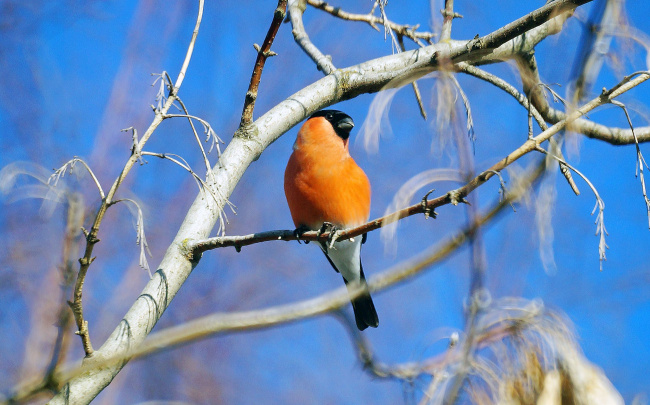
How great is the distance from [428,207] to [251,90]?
3.42 ft

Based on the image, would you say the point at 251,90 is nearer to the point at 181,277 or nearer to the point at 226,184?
the point at 226,184

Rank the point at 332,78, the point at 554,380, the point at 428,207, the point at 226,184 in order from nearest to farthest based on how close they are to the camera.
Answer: the point at 554,380 < the point at 428,207 < the point at 226,184 < the point at 332,78

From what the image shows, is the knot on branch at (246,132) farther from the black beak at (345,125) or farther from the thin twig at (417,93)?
the black beak at (345,125)

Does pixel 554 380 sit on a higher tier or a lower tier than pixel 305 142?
lower

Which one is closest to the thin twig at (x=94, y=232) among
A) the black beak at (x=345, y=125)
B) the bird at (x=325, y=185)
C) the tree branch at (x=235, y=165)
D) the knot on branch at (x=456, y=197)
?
the tree branch at (x=235, y=165)

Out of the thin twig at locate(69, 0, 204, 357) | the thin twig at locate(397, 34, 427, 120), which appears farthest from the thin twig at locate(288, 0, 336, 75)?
the thin twig at locate(69, 0, 204, 357)

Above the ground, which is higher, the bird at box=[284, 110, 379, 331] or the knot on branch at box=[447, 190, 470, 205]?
the bird at box=[284, 110, 379, 331]

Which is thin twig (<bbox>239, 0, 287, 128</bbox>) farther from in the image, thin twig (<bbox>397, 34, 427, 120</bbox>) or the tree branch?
thin twig (<bbox>397, 34, 427, 120</bbox>)

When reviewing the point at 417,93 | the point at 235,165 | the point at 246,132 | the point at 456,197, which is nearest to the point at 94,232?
the point at 456,197

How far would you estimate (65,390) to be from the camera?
1379mm

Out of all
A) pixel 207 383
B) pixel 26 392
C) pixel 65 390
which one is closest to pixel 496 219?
pixel 26 392

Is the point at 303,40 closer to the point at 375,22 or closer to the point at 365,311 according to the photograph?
the point at 375,22

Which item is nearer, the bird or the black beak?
the bird

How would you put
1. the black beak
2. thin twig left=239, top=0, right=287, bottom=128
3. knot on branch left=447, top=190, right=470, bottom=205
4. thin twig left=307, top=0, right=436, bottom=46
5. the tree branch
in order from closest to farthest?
1. knot on branch left=447, top=190, right=470, bottom=205
2. the tree branch
3. thin twig left=239, top=0, right=287, bottom=128
4. thin twig left=307, top=0, right=436, bottom=46
5. the black beak
